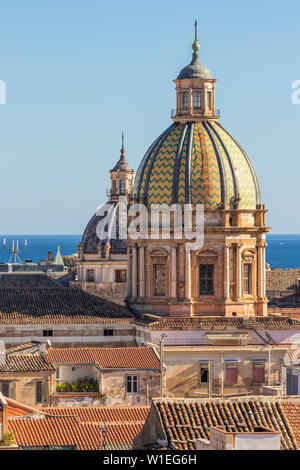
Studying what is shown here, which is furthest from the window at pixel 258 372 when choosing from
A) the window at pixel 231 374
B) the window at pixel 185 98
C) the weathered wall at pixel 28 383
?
the window at pixel 185 98

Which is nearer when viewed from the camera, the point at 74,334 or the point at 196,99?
the point at 74,334

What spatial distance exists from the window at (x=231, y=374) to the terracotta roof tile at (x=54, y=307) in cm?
539

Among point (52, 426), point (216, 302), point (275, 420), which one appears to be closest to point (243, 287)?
point (216, 302)

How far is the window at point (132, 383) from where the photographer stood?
56.7 meters

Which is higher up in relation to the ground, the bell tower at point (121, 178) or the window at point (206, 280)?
the bell tower at point (121, 178)

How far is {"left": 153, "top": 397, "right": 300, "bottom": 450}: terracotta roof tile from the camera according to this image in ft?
113

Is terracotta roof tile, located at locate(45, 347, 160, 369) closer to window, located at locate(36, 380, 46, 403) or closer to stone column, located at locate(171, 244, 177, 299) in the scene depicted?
window, located at locate(36, 380, 46, 403)

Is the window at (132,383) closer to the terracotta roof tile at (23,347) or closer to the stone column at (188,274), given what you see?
the terracotta roof tile at (23,347)

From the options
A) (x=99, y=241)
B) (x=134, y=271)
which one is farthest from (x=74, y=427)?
(x=99, y=241)

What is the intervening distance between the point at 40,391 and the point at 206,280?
47.5 feet

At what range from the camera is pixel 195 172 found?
66.4 m

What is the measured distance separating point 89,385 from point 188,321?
380 inches

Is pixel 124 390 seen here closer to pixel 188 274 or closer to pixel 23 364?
pixel 23 364

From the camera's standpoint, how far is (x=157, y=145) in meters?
67.5
